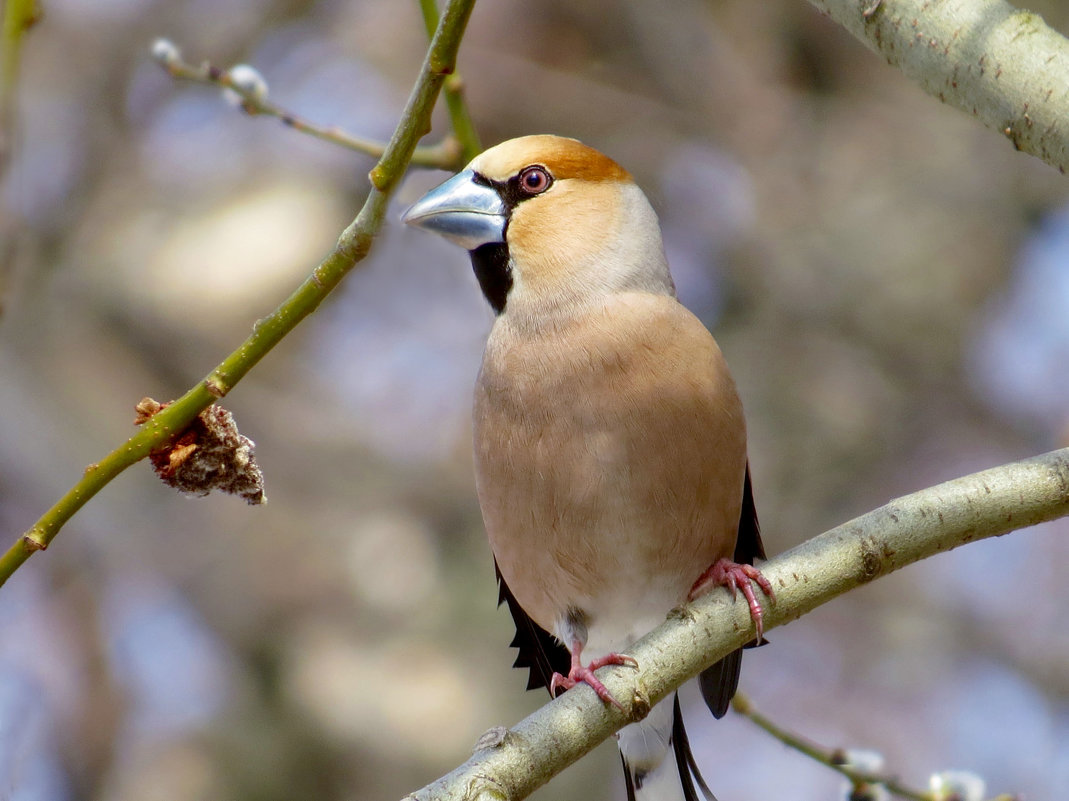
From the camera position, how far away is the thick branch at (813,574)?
2.14 meters

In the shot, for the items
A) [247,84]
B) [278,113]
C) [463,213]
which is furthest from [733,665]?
[247,84]

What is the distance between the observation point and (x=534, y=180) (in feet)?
10.4

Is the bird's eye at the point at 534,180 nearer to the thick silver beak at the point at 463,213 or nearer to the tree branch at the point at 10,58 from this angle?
the thick silver beak at the point at 463,213

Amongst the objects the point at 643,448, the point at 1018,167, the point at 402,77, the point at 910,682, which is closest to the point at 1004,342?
the point at 1018,167

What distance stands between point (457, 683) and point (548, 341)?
3287 mm

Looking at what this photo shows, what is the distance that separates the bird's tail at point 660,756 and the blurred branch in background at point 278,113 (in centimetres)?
164

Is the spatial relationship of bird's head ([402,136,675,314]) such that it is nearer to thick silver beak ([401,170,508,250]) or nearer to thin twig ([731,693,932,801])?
thick silver beak ([401,170,508,250])

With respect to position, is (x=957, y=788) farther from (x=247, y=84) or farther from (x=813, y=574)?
(x=247, y=84)

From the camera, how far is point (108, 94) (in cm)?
715

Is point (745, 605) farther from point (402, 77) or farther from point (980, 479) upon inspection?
point (402, 77)

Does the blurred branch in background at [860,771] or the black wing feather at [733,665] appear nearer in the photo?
the blurred branch in background at [860,771]

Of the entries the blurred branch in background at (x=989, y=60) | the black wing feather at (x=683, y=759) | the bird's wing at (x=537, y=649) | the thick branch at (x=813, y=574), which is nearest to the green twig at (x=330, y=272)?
the thick branch at (x=813, y=574)

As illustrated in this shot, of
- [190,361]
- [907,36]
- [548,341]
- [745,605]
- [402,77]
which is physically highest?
[402,77]

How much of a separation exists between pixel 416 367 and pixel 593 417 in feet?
15.8
